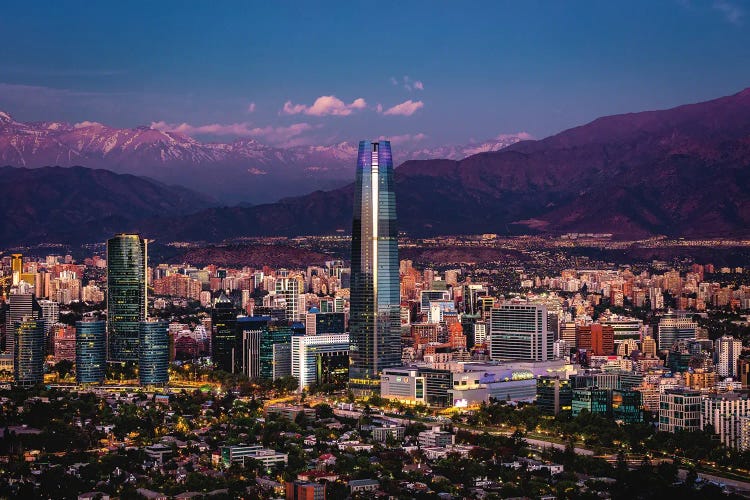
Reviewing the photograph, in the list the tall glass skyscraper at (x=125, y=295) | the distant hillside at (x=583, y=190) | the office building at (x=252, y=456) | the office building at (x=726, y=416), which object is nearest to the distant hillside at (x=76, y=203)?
the distant hillside at (x=583, y=190)

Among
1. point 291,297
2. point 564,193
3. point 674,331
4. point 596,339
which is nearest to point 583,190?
point 564,193

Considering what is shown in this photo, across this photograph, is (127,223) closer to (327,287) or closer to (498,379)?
(327,287)

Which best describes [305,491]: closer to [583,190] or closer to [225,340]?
[225,340]

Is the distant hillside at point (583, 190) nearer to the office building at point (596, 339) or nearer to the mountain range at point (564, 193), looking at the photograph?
the mountain range at point (564, 193)

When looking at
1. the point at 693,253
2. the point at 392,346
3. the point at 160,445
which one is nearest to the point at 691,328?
the point at 392,346

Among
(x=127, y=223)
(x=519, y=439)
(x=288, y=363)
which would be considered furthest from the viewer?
(x=127, y=223)

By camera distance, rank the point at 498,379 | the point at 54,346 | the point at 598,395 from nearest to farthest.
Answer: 1. the point at 598,395
2. the point at 498,379
3. the point at 54,346
